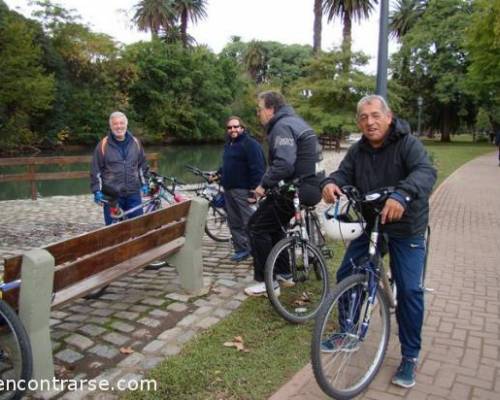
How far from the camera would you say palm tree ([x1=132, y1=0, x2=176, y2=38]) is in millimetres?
57250

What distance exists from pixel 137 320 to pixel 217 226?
12.5 feet

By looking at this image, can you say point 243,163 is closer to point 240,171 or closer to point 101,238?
point 240,171

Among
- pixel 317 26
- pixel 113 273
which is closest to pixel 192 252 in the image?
pixel 113 273

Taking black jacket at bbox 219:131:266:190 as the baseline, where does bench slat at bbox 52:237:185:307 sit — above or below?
below

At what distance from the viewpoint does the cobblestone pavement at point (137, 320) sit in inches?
142

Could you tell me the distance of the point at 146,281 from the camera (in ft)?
18.1

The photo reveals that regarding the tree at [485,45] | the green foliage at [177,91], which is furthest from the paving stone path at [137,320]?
the green foliage at [177,91]

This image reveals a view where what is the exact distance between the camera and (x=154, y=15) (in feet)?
188

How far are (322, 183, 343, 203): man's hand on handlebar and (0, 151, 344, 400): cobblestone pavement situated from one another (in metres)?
1.65

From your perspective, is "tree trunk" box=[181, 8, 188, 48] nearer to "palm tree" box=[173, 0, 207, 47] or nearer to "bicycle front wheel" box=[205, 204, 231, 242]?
"palm tree" box=[173, 0, 207, 47]

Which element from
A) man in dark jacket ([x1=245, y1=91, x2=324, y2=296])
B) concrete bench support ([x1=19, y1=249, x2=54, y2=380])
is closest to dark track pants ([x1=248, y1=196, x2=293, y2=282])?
man in dark jacket ([x1=245, y1=91, x2=324, y2=296])

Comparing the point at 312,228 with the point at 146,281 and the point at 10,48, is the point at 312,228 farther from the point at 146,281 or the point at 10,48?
the point at 10,48

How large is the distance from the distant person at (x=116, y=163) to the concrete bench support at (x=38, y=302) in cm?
287

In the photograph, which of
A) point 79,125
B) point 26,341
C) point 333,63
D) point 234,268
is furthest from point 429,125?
point 26,341
